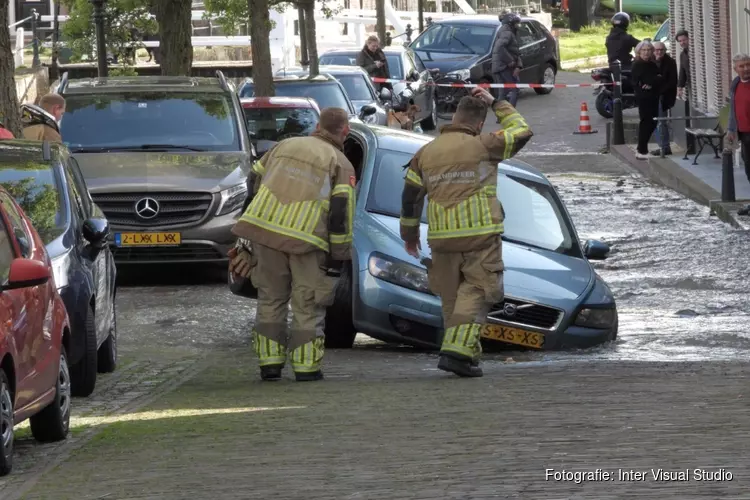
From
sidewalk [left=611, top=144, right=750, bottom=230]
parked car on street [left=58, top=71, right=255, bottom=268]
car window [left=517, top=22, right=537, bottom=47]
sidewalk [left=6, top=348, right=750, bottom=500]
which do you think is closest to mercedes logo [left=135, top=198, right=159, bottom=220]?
parked car on street [left=58, top=71, right=255, bottom=268]

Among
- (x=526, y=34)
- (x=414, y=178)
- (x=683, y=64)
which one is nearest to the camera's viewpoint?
(x=414, y=178)

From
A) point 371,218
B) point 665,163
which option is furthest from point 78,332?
point 665,163

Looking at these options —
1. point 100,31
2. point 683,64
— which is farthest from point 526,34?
point 100,31

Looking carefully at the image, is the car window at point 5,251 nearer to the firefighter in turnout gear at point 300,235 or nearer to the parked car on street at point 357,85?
the firefighter in turnout gear at point 300,235

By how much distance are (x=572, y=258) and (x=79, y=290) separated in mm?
4230

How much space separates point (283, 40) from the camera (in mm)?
49625

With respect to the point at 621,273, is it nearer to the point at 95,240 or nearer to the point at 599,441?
the point at 95,240

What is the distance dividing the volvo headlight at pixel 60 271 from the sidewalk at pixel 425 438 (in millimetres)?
865

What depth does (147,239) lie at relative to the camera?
16094 mm

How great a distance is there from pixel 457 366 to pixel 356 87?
18377 mm

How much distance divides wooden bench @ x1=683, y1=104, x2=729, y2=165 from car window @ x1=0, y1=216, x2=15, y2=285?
18066 mm

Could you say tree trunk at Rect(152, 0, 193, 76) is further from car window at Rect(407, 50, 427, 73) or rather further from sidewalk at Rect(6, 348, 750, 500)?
sidewalk at Rect(6, 348, 750, 500)

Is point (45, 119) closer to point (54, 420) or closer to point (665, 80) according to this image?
point (54, 420)

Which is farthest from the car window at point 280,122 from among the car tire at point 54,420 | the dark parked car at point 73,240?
the car tire at point 54,420
